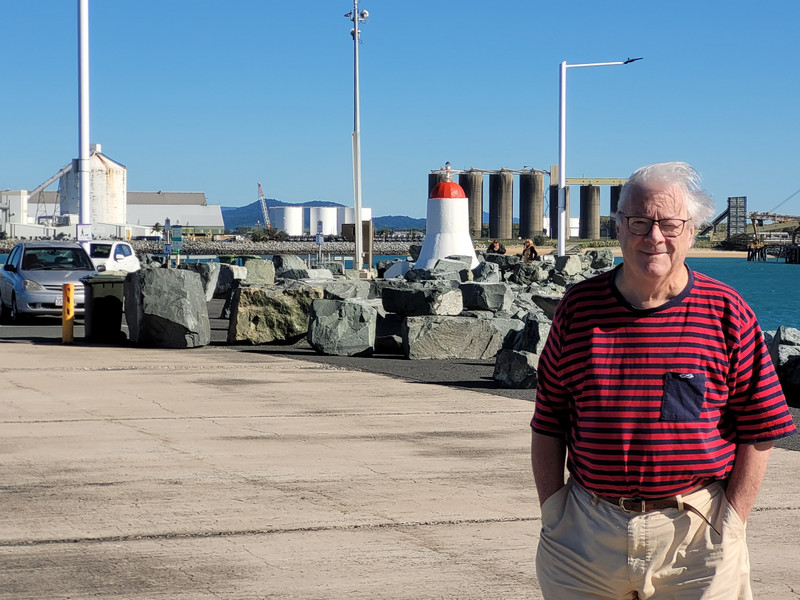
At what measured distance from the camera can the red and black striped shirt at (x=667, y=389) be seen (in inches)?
133

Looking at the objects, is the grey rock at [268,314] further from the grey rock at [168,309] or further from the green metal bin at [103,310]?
the green metal bin at [103,310]

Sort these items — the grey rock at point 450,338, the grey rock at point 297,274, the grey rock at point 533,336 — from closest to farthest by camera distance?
the grey rock at point 533,336 → the grey rock at point 450,338 → the grey rock at point 297,274

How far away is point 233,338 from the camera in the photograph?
17.7 meters

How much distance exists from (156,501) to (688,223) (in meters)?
4.49

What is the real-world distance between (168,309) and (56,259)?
8.07m

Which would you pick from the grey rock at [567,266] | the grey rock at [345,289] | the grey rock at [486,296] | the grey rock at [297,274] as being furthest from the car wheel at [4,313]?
the grey rock at [567,266]

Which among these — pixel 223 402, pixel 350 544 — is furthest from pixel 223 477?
pixel 223 402

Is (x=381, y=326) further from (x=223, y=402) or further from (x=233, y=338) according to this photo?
(x=223, y=402)

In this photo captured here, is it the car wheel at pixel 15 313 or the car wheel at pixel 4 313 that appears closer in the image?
the car wheel at pixel 15 313

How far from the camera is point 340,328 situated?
54.1 ft

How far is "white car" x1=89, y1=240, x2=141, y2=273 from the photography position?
29359 mm

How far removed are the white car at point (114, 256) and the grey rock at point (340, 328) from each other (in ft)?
42.8

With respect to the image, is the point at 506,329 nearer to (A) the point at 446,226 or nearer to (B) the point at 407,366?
(B) the point at 407,366

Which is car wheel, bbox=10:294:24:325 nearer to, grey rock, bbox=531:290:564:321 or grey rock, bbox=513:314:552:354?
grey rock, bbox=531:290:564:321
